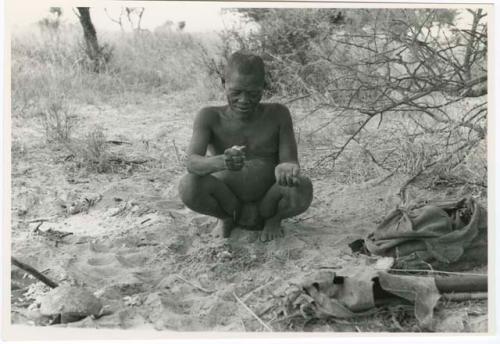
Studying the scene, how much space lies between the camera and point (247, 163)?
3633 mm

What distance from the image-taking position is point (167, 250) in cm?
371

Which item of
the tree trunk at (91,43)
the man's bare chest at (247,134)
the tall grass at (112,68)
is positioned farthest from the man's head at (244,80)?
the tree trunk at (91,43)

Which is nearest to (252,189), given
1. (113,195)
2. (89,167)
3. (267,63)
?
(113,195)

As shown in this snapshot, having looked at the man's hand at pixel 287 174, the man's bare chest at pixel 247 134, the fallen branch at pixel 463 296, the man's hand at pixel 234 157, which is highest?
the man's bare chest at pixel 247 134

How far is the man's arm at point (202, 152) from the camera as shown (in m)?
3.38

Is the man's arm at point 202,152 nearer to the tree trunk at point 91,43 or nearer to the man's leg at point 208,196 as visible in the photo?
the man's leg at point 208,196

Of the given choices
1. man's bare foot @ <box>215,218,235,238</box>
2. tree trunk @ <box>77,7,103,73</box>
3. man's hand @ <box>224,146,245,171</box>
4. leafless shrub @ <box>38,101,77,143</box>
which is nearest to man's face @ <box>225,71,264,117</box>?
man's hand @ <box>224,146,245,171</box>

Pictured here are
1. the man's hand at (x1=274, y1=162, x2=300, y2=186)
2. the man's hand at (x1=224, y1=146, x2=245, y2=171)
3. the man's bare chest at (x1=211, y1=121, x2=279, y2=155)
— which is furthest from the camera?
the man's bare chest at (x1=211, y1=121, x2=279, y2=155)

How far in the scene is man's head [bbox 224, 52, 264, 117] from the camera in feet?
11.2

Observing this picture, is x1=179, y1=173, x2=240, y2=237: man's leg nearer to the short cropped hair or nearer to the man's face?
the man's face

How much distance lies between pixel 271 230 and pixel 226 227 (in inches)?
10.3

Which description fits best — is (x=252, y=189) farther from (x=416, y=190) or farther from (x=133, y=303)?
(x=416, y=190)

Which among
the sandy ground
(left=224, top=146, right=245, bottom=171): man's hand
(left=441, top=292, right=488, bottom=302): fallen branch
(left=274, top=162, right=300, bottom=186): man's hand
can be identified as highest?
(left=224, top=146, right=245, bottom=171): man's hand

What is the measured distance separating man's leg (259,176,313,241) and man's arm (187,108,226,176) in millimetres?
410
